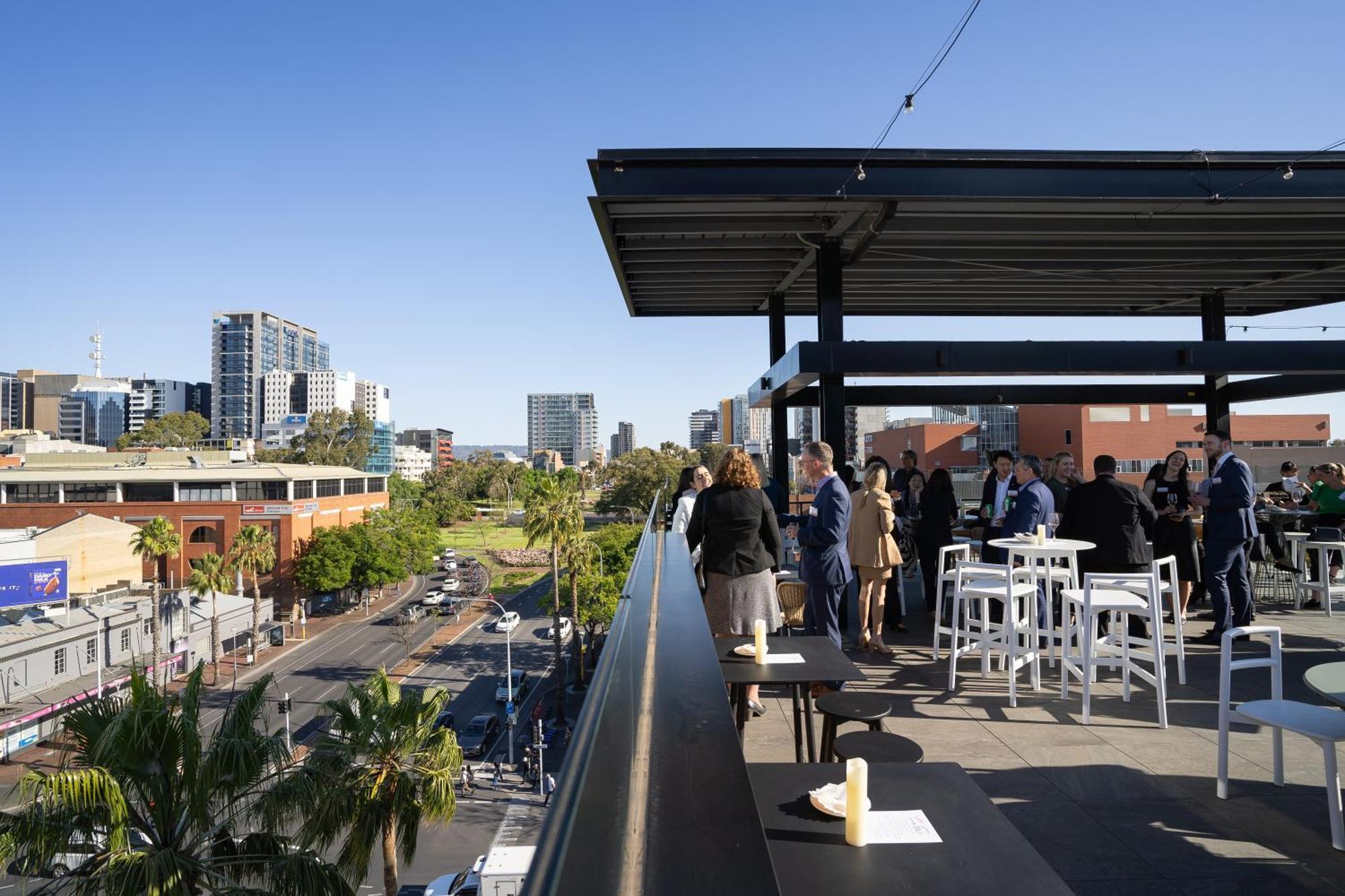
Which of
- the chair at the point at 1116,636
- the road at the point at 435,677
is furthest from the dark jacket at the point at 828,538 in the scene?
the road at the point at 435,677

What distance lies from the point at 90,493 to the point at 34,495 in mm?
4475

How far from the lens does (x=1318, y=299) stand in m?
11.3

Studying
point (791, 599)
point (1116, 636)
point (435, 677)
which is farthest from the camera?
point (435, 677)

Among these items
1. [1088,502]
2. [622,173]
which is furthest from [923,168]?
[1088,502]

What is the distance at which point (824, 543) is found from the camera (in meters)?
5.04

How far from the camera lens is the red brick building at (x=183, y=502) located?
1790 inches

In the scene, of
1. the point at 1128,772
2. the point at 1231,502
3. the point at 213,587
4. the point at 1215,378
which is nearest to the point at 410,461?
the point at 213,587

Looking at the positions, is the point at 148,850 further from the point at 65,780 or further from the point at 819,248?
the point at 819,248

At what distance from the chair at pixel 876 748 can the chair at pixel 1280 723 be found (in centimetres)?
179

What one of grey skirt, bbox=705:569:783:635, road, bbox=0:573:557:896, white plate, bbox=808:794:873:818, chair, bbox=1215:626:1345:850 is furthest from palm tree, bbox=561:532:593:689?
white plate, bbox=808:794:873:818

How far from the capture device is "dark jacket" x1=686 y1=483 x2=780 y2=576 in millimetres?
4629

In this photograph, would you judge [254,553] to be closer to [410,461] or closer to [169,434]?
[169,434]

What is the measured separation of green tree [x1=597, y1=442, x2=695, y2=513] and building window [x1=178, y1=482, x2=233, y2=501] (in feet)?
104

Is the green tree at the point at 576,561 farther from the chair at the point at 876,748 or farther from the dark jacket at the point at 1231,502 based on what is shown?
the chair at the point at 876,748
